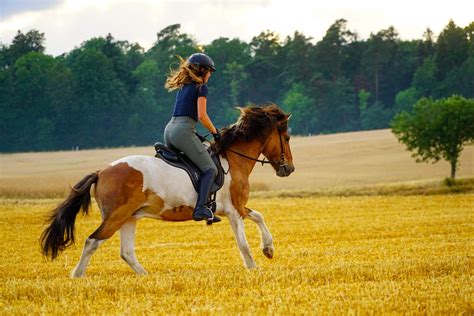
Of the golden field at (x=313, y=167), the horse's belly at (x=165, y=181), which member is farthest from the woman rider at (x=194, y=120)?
the golden field at (x=313, y=167)

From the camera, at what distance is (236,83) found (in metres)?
99.2

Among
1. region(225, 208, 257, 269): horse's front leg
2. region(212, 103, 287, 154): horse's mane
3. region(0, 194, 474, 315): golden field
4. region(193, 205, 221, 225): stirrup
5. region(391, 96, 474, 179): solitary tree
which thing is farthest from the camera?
region(391, 96, 474, 179): solitary tree

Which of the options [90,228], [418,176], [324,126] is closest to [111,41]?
[324,126]

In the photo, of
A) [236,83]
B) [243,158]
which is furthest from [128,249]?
[236,83]

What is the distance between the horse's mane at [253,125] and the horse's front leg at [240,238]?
979 mm

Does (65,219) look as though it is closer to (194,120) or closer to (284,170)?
(194,120)

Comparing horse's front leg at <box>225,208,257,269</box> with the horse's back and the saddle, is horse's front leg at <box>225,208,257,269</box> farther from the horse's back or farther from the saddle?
the horse's back

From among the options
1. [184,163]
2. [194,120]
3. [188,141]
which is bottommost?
[184,163]

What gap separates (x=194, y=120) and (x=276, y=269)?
2342 millimetres

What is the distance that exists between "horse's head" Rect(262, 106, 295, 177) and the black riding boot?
157 centimetres

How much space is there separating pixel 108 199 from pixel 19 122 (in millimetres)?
75236

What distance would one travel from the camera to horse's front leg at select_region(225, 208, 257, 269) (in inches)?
502

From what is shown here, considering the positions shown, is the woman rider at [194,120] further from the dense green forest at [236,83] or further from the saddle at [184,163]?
the dense green forest at [236,83]

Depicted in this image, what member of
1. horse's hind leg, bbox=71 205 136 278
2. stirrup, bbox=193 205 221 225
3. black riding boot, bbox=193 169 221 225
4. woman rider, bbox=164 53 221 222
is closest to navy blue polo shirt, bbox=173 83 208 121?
woman rider, bbox=164 53 221 222
